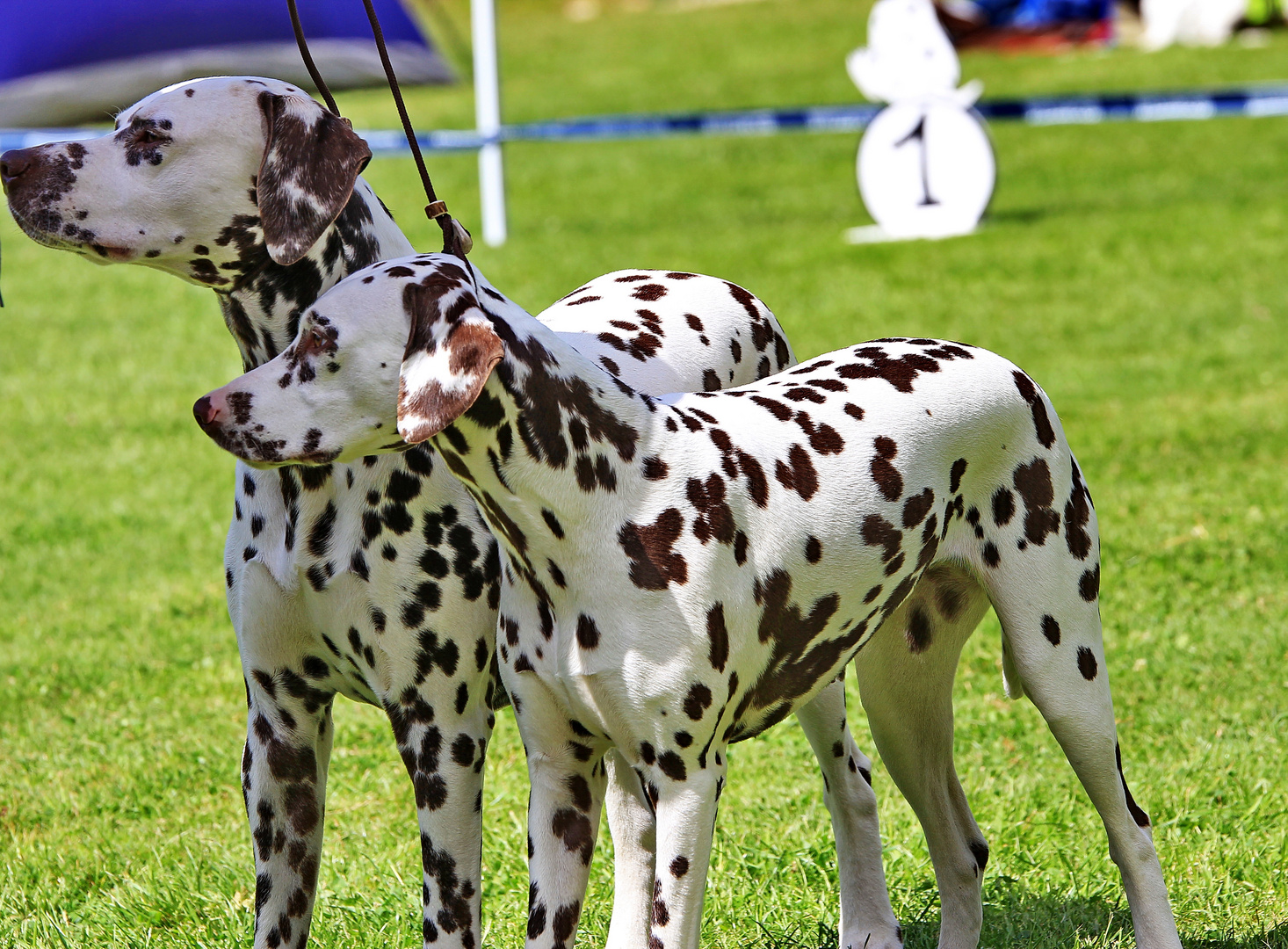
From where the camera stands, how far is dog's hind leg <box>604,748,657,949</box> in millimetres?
3719

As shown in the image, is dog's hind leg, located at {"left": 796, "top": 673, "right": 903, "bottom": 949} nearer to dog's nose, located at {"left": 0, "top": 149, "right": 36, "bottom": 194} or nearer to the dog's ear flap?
the dog's ear flap

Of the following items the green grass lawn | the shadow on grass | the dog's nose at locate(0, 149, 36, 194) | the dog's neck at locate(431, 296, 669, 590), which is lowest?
the green grass lawn

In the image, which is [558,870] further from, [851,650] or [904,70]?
[904,70]

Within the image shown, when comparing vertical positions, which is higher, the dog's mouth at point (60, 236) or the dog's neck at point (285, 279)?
the dog's mouth at point (60, 236)

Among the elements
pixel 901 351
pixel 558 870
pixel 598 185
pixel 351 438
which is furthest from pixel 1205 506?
pixel 598 185

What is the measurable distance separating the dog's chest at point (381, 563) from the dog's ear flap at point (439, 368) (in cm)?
60

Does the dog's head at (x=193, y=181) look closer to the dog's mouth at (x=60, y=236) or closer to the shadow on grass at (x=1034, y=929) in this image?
the dog's mouth at (x=60, y=236)

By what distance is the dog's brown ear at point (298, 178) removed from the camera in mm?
3311

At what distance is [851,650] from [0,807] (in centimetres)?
378

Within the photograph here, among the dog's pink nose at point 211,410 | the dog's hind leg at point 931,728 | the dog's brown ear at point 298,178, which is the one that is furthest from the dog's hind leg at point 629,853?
the dog's brown ear at point 298,178

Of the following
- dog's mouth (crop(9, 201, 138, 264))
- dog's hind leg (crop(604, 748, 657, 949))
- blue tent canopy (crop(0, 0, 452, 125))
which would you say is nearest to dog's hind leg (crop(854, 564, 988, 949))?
dog's hind leg (crop(604, 748, 657, 949))

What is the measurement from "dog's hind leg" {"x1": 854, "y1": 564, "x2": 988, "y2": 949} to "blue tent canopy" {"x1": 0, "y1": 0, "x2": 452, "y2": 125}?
17.0 metres

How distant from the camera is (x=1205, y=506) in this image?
8.41 m

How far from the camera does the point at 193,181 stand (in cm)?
331
